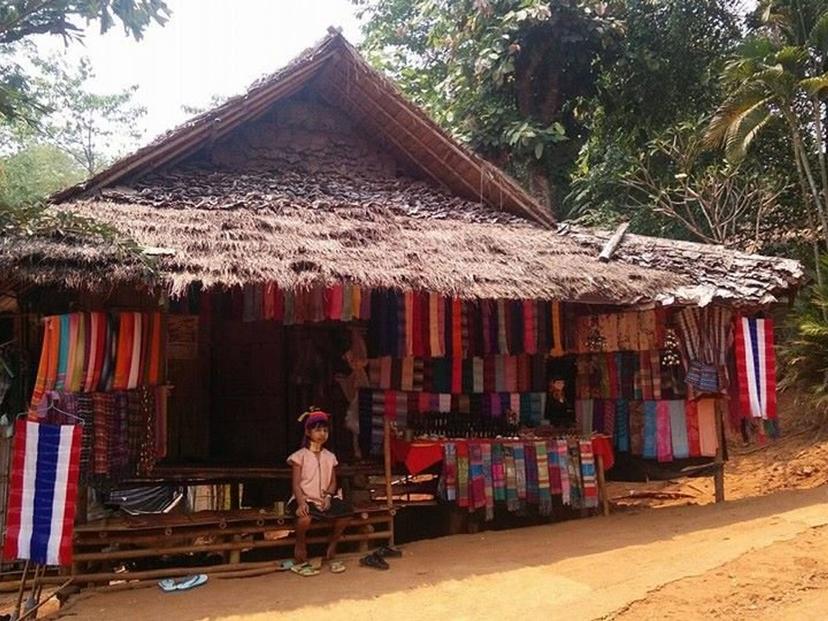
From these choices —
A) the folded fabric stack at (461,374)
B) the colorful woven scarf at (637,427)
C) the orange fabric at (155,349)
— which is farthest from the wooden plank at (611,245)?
the orange fabric at (155,349)

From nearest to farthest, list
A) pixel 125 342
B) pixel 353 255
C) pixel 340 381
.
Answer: pixel 125 342 < pixel 353 255 < pixel 340 381

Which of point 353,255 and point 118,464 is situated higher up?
point 353,255

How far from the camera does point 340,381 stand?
7617mm

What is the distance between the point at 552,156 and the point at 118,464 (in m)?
11.5

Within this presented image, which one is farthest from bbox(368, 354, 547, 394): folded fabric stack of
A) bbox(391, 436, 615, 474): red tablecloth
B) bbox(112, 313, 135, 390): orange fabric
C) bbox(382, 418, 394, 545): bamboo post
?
bbox(112, 313, 135, 390): orange fabric

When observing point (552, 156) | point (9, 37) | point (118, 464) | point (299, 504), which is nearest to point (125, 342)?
point (118, 464)

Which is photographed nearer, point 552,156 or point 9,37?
point 9,37

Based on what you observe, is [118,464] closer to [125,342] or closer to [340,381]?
[125,342]

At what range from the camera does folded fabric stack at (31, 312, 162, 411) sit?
5.53 metres

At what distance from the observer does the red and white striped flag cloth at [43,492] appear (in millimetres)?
5191

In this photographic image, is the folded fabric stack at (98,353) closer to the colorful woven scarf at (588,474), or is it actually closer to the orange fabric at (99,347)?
the orange fabric at (99,347)

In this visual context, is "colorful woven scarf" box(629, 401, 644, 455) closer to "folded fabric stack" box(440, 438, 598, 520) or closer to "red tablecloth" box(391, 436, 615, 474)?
"folded fabric stack" box(440, 438, 598, 520)

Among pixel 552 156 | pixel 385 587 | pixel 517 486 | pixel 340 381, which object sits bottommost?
pixel 385 587

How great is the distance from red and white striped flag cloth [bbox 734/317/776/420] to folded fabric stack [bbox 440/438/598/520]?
6.03ft
